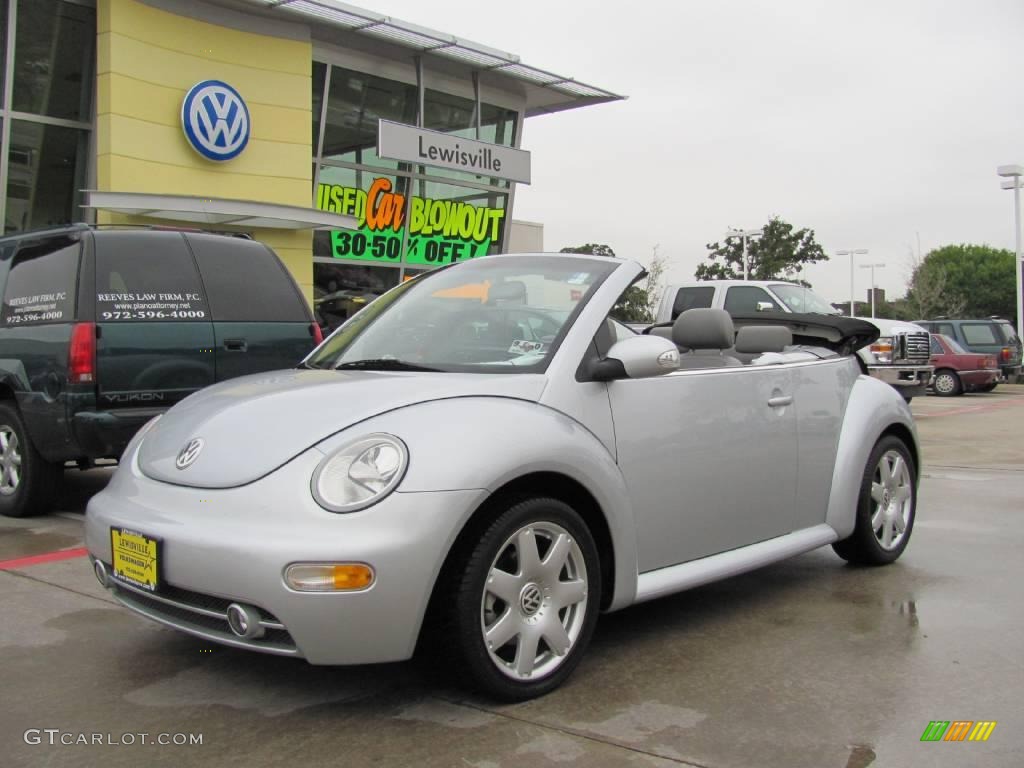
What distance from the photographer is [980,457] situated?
1076 cm

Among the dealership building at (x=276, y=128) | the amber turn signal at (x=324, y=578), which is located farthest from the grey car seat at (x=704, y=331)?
the dealership building at (x=276, y=128)

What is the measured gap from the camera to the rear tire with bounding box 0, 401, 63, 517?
6559 millimetres

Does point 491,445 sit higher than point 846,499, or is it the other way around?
point 491,445

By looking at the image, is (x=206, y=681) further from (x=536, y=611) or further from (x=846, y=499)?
(x=846, y=499)

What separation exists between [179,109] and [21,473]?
11.7 meters

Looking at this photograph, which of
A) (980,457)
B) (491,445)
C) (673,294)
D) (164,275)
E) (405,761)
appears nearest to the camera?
(405,761)

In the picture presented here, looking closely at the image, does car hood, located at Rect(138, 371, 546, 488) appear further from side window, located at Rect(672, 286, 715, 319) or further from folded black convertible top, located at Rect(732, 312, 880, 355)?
side window, located at Rect(672, 286, 715, 319)

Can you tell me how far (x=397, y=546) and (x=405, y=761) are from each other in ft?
1.97

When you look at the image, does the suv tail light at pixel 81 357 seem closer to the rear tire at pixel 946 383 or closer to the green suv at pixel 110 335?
the green suv at pixel 110 335

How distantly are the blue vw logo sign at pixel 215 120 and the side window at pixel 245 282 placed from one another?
10.7 meters

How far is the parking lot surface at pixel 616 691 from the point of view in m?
2.98

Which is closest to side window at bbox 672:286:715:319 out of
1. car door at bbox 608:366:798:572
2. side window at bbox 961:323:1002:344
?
car door at bbox 608:366:798:572

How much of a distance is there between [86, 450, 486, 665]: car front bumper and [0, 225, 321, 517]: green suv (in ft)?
10.8

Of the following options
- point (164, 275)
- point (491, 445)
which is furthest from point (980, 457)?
point (491, 445)
